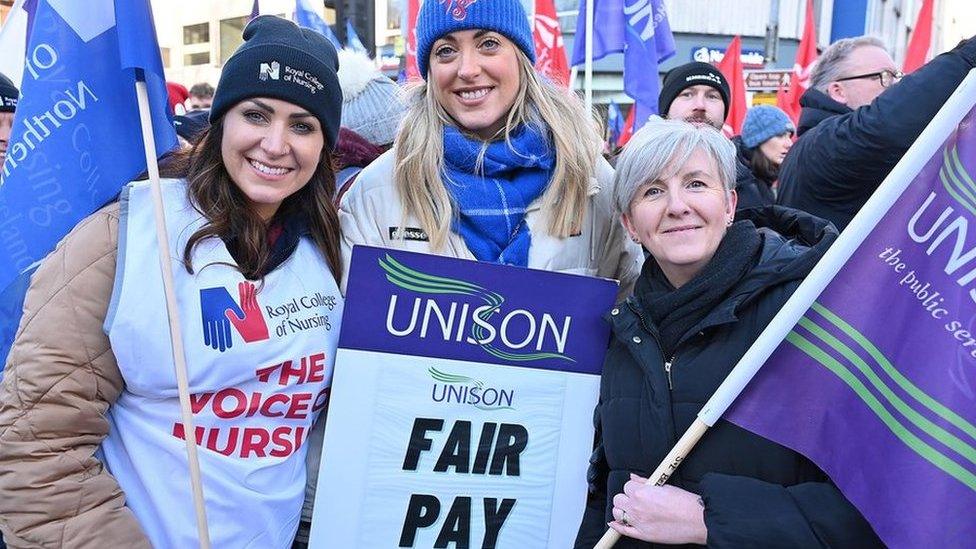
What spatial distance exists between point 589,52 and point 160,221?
4.41 metres

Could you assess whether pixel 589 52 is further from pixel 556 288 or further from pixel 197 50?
pixel 197 50

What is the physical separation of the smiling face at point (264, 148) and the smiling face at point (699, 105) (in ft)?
9.90

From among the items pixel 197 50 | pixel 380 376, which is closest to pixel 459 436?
pixel 380 376

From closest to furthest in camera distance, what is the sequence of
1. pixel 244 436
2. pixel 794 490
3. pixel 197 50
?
pixel 794 490 → pixel 244 436 → pixel 197 50

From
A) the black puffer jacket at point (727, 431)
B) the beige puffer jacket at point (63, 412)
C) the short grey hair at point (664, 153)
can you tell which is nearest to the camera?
the black puffer jacket at point (727, 431)

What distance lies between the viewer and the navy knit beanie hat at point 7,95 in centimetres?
362

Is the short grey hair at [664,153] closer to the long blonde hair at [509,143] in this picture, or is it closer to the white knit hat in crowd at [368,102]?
the long blonde hair at [509,143]

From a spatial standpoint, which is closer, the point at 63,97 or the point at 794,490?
the point at 794,490

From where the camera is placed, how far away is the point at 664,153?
2039mm

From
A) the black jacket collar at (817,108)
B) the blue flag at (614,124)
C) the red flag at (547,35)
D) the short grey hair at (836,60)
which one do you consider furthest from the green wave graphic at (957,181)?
the blue flag at (614,124)

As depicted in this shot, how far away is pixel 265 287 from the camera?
2.06 meters

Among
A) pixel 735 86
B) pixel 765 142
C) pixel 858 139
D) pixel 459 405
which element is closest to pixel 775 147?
pixel 765 142

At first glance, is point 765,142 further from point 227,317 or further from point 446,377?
point 227,317

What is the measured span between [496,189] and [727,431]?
38.9 inches
